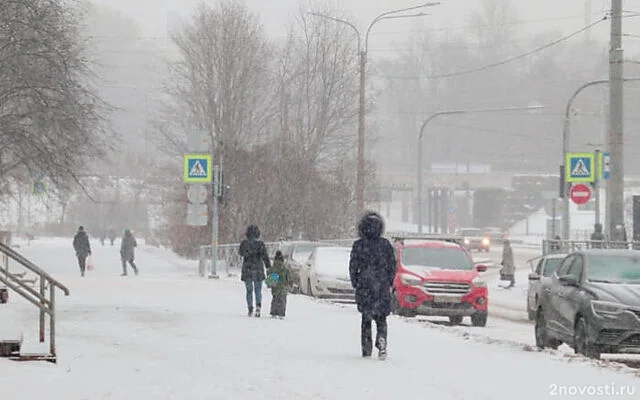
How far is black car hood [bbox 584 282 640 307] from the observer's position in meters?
16.9

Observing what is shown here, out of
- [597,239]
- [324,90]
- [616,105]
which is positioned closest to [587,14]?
[324,90]

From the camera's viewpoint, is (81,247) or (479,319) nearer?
(479,319)

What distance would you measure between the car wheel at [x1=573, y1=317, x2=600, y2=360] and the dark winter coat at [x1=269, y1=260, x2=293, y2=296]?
20.5 ft

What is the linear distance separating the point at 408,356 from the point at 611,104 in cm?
1279

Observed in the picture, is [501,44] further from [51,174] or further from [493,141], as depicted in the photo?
[51,174]

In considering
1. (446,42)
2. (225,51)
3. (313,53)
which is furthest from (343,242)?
(446,42)

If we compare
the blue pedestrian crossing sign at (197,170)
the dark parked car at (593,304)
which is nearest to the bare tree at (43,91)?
the blue pedestrian crossing sign at (197,170)

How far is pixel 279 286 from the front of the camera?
22328 mm

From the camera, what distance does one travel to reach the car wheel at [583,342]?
56.0ft

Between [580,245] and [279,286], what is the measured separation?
15.6 meters

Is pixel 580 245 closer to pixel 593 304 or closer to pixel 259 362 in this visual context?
pixel 593 304

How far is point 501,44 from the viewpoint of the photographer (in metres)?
129

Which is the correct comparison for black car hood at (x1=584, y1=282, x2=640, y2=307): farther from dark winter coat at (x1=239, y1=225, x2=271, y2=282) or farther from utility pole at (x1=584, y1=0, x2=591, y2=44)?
utility pole at (x1=584, y1=0, x2=591, y2=44)

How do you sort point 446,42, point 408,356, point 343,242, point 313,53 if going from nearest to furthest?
point 408,356
point 343,242
point 313,53
point 446,42
